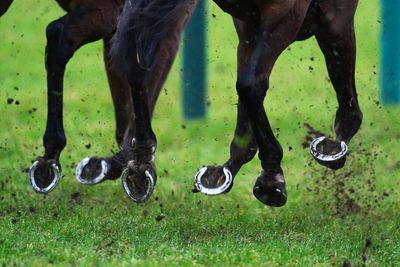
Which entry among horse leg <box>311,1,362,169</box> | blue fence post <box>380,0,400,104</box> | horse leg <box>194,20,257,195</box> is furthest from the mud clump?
blue fence post <box>380,0,400,104</box>

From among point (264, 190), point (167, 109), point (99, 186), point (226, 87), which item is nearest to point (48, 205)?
point (99, 186)

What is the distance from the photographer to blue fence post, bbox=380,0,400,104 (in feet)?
35.3

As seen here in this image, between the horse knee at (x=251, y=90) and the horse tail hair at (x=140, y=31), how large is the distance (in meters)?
0.48

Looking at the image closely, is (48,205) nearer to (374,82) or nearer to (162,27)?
(162,27)

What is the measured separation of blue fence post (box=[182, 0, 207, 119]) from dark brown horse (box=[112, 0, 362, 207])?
3.68 meters

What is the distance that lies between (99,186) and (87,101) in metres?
3.50

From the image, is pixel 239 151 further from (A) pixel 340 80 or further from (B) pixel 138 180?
(A) pixel 340 80

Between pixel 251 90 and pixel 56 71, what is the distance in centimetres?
131

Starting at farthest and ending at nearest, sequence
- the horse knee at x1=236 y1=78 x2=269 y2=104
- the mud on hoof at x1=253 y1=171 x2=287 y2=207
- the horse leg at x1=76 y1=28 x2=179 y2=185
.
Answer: the horse leg at x1=76 y1=28 x2=179 y2=185
the mud on hoof at x1=253 y1=171 x2=287 y2=207
the horse knee at x1=236 y1=78 x2=269 y2=104

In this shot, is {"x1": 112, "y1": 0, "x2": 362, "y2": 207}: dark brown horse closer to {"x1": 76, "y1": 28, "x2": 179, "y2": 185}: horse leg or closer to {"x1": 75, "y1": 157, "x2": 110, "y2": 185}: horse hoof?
{"x1": 76, "y1": 28, "x2": 179, "y2": 185}: horse leg

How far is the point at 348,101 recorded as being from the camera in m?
7.55

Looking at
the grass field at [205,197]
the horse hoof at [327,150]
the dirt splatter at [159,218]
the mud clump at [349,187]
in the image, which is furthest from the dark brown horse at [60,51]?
the mud clump at [349,187]

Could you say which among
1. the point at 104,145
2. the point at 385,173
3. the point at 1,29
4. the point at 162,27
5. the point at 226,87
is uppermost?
the point at 162,27

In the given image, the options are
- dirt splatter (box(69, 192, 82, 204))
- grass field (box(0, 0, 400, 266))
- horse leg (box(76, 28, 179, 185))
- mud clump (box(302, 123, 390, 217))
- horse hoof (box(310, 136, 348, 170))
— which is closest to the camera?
grass field (box(0, 0, 400, 266))
